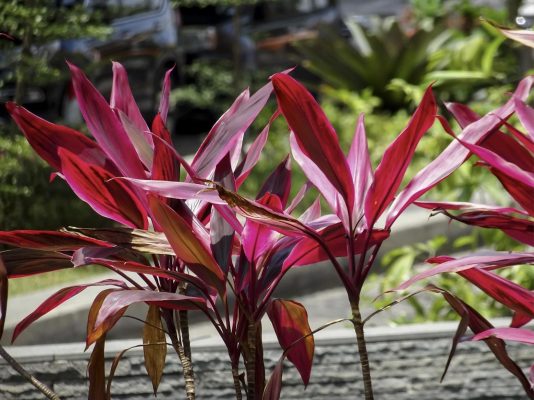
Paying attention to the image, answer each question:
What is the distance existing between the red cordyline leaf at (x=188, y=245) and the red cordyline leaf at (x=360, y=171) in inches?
9.3

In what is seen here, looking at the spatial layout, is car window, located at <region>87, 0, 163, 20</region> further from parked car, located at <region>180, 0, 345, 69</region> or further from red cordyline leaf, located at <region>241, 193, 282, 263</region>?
red cordyline leaf, located at <region>241, 193, 282, 263</region>

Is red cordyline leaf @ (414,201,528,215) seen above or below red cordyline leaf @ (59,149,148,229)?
below

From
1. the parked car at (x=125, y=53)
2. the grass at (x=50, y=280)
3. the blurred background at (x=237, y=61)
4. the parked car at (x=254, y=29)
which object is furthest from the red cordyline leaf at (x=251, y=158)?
the parked car at (x=254, y=29)

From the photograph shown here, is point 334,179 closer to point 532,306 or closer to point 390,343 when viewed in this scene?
point 532,306

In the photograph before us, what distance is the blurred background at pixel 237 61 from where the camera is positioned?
6.88m

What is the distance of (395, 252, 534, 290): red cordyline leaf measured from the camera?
1.84 m

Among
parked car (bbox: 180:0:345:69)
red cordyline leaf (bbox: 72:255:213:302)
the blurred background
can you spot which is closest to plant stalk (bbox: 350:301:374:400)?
red cordyline leaf (bbox: 72:255:213:302)

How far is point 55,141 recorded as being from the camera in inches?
78.2

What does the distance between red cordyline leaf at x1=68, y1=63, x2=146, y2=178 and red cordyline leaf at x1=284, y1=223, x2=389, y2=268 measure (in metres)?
0.29

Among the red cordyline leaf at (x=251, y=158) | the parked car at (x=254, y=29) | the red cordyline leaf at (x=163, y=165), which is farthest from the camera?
the parked car at (x=254, y=29)

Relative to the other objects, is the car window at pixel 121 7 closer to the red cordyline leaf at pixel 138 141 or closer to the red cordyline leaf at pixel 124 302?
the red cordyline leaf at pixel 138 141

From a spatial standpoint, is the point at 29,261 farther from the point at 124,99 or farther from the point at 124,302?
the point at 124,99

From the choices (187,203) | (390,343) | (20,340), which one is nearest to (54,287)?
(20,340)

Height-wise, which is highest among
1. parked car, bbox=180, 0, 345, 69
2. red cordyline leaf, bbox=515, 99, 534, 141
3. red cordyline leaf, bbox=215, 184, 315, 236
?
parked car, bbox=180, 0, 345, 69
